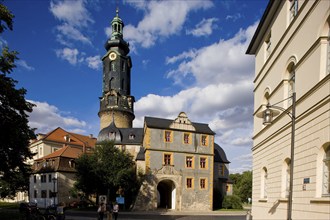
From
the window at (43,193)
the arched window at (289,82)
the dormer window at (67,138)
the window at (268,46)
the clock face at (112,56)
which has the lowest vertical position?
the window at (43,193)

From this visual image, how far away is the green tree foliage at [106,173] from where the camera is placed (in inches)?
1342

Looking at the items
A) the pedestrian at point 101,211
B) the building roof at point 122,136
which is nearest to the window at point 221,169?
the building roof at point 122,136

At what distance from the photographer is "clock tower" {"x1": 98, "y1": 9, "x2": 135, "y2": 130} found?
5478cm

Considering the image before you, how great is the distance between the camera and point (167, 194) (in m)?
42.6

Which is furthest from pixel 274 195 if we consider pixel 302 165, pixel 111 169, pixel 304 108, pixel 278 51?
pixel 111 169

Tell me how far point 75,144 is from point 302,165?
6466 cm

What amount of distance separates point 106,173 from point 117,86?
25622 millimetres

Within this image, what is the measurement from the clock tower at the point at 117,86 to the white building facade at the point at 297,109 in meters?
40.8

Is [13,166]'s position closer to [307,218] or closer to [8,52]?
[8,52]

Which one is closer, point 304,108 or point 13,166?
point 304,108

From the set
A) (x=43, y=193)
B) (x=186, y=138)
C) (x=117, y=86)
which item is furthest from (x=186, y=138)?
(x=43, y=193)

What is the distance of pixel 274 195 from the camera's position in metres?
12.4

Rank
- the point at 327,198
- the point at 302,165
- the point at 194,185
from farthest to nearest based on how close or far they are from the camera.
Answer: the point at 194,185
the point at 302,165
the point at 327,198

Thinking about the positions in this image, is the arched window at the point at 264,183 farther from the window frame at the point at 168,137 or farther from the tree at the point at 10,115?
the window frame at the point at 168,137
